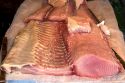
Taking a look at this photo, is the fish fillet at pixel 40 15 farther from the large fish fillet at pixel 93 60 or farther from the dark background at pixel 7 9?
the dark background at pixel 7 9

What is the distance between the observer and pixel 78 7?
8.23 ft

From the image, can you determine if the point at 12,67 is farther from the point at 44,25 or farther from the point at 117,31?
the point at 117,31

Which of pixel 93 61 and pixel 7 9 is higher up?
pixel 7 9

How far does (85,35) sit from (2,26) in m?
1.43

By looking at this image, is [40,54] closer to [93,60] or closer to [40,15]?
[93,60]

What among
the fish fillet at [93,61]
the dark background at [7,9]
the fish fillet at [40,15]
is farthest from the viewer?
the dark background at [7,9]

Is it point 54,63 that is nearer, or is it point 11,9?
point 54,63

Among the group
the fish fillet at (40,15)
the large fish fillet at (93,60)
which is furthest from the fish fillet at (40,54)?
the fish fillet at (40,15)

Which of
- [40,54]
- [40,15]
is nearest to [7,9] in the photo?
[40,15]

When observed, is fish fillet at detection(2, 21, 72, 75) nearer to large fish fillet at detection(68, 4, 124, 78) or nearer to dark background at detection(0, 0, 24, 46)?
large fish fillet at detection(68, 4, 124, 78)

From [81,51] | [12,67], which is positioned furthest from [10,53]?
[81,51]

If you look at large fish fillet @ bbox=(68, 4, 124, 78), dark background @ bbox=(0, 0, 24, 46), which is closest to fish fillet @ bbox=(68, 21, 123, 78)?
large fish fillet @ bbox=(68, 4, 124, 78)

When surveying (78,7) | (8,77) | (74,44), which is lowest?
(8,77)

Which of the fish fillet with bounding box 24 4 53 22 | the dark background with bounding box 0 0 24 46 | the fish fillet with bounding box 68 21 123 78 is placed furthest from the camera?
Answer: the dark background with bounding box 0 0 24 46
